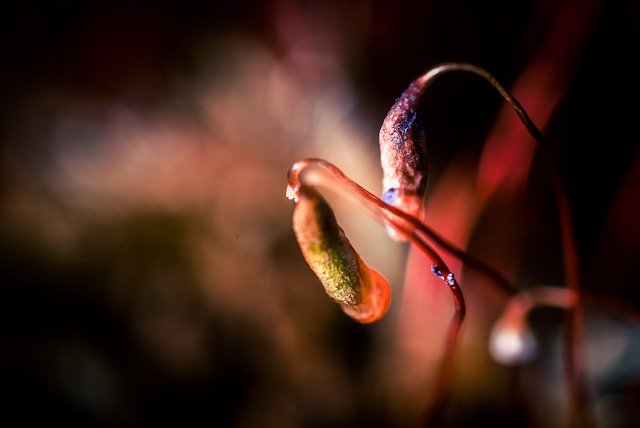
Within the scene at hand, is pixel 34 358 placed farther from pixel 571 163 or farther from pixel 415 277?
pixel 571 163

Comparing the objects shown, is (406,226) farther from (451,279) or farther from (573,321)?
(573,321)

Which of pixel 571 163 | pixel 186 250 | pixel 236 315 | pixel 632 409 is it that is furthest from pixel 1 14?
pixel 632 409

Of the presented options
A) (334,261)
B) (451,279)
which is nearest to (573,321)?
(451,279)

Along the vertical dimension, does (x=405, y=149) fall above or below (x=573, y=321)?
below

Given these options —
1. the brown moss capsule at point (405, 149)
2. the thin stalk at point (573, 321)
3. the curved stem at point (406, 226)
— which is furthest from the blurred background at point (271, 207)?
the brown moss capsule at point (405, 149)

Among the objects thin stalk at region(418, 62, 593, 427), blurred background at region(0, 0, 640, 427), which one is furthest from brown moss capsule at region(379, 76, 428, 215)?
blurred background at region(0, 0, 640, 427)

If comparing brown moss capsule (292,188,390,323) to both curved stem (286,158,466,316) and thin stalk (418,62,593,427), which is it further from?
thin stalk (418,62,593,427)

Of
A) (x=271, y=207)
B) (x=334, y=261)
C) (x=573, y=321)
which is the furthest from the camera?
(x=271, y=207)
